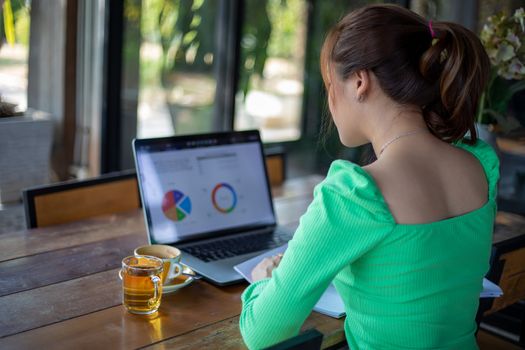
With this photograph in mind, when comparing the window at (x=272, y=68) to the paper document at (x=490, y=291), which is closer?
the paper document at (x=490, y=291)

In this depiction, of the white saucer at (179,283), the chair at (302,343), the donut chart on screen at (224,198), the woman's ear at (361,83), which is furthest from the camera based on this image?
the donut chart on screen at (224,198)

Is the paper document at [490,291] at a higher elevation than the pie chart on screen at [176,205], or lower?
lower

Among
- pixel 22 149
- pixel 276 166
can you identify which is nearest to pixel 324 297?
pixel 276 166

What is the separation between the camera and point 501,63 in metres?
2.21

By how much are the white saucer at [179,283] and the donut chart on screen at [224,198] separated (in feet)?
1.12

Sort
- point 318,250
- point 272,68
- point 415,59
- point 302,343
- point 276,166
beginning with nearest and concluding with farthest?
point 302,343, point 318,250, point 415,59, point 276,166, point 272,68

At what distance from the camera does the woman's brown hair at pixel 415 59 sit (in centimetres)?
122

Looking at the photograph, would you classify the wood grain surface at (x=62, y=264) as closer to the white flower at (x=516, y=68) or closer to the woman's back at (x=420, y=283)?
the woman's back at (x=420, y=283)

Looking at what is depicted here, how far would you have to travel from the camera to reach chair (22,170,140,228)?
1.91m

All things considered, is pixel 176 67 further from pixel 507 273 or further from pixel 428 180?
pixel 428 180

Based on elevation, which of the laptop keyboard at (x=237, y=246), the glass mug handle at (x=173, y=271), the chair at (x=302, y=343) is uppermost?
the chair at (x=302, y=343)

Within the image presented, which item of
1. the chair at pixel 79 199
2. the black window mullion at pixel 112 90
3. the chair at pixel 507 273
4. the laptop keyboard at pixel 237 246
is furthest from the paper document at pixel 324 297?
the black window mullion at pixel 112 90

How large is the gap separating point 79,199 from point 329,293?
2.80ft

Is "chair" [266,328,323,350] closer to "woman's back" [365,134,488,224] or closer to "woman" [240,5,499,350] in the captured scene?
"woman" [240,5,499,350]
